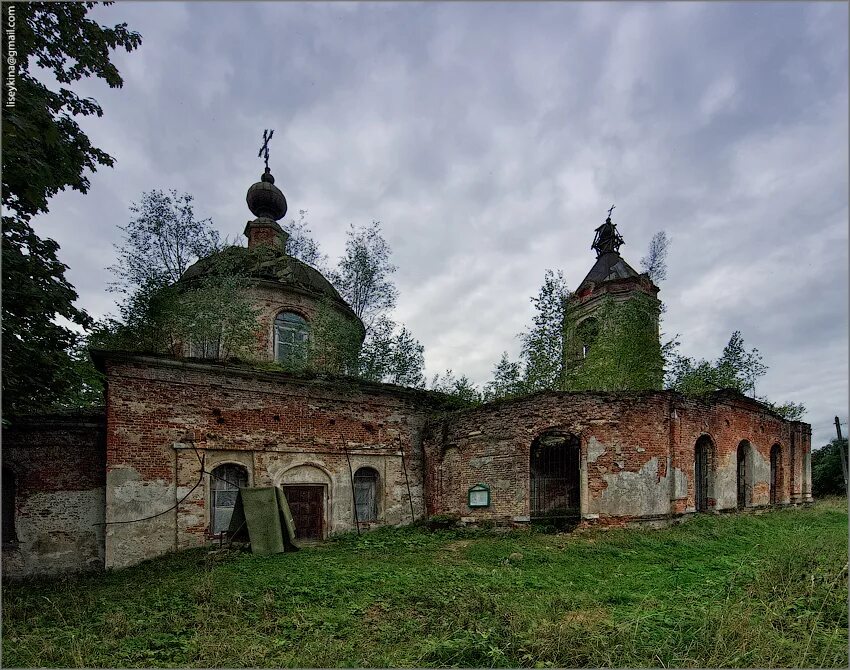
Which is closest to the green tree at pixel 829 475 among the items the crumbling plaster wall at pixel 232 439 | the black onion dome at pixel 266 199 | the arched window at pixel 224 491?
the crumbling plaster wall at pixel 232 439

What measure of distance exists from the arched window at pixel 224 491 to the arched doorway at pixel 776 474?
17905 millimetres

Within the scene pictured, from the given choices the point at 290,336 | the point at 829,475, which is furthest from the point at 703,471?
the point at 829,475

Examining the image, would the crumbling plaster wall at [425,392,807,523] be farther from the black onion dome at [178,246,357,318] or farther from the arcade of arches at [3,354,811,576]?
the black onion dome at [178,246,357,318]

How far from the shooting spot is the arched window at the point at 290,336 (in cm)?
1753

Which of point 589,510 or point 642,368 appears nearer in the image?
point 589,510

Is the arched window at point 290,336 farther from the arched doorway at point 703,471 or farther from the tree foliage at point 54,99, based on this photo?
the arched doorway at point 703,471

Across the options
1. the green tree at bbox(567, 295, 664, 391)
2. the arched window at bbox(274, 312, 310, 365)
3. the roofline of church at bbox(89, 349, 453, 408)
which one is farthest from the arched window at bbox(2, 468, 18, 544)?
the green tree at bbox(567, 295, 664, 391)

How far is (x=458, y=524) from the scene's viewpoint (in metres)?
13.3

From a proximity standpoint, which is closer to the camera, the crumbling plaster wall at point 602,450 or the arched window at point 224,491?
the arched window at point 224,491

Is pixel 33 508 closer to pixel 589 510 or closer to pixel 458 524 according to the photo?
pixel 458 524

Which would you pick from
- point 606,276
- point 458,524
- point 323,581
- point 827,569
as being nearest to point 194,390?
point 323,581

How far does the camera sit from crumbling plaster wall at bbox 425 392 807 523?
11.7 m

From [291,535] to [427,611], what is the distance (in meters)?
5.29

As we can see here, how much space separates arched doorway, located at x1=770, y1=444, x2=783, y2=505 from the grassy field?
7.96 m
